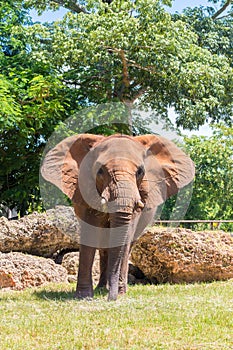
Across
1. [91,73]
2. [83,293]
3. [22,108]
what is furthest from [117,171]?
[91,73]

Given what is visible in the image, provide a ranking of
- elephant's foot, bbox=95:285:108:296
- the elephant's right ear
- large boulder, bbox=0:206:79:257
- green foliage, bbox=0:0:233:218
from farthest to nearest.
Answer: green foliage, bbox=0:0:233:218
large boulder, bbox=0:206:79:257
elephant's foot, bbox=95:285:108:296
the elephant's right ear

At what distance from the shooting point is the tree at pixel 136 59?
1563cm

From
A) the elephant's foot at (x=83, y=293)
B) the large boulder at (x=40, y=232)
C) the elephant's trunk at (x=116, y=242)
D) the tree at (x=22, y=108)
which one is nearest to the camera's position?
the elephant's trunk at (x=116, y=242)

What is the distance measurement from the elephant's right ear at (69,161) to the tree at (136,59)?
281 inches

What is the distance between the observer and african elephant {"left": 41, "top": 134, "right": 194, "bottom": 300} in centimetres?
746

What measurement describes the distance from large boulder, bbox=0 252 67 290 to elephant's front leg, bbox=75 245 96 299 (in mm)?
1842

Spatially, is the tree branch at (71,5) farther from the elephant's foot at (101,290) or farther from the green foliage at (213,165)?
the elephant's foot at (101,290)

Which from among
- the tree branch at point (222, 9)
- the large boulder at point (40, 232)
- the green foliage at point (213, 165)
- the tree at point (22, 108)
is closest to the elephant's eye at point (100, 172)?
the large boulder at point (40, 232)

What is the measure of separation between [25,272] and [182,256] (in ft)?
9.06

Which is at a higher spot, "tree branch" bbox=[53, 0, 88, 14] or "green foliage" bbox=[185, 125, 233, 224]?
"tree branch" bbox=[53, 0, 88, 14]

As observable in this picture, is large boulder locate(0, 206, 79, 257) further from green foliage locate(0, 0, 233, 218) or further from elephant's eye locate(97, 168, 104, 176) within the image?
elephant's eye locate(97, 168, 104, 176)

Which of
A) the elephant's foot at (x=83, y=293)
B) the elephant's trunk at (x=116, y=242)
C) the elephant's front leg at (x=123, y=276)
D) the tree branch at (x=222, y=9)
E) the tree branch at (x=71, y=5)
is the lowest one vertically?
the elephant's foot at (x=83, y=293)

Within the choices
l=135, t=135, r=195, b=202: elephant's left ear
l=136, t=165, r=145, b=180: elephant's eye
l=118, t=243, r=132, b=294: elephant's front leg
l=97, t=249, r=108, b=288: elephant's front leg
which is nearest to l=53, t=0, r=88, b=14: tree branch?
l=135, t=135, r=195, b=202: elephant's left ear

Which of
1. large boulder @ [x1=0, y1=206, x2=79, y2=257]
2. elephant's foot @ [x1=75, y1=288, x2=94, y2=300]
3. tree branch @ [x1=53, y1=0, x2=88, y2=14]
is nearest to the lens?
elephant's foot @ [x1=75, y1=288, x2=94, y2=300]
